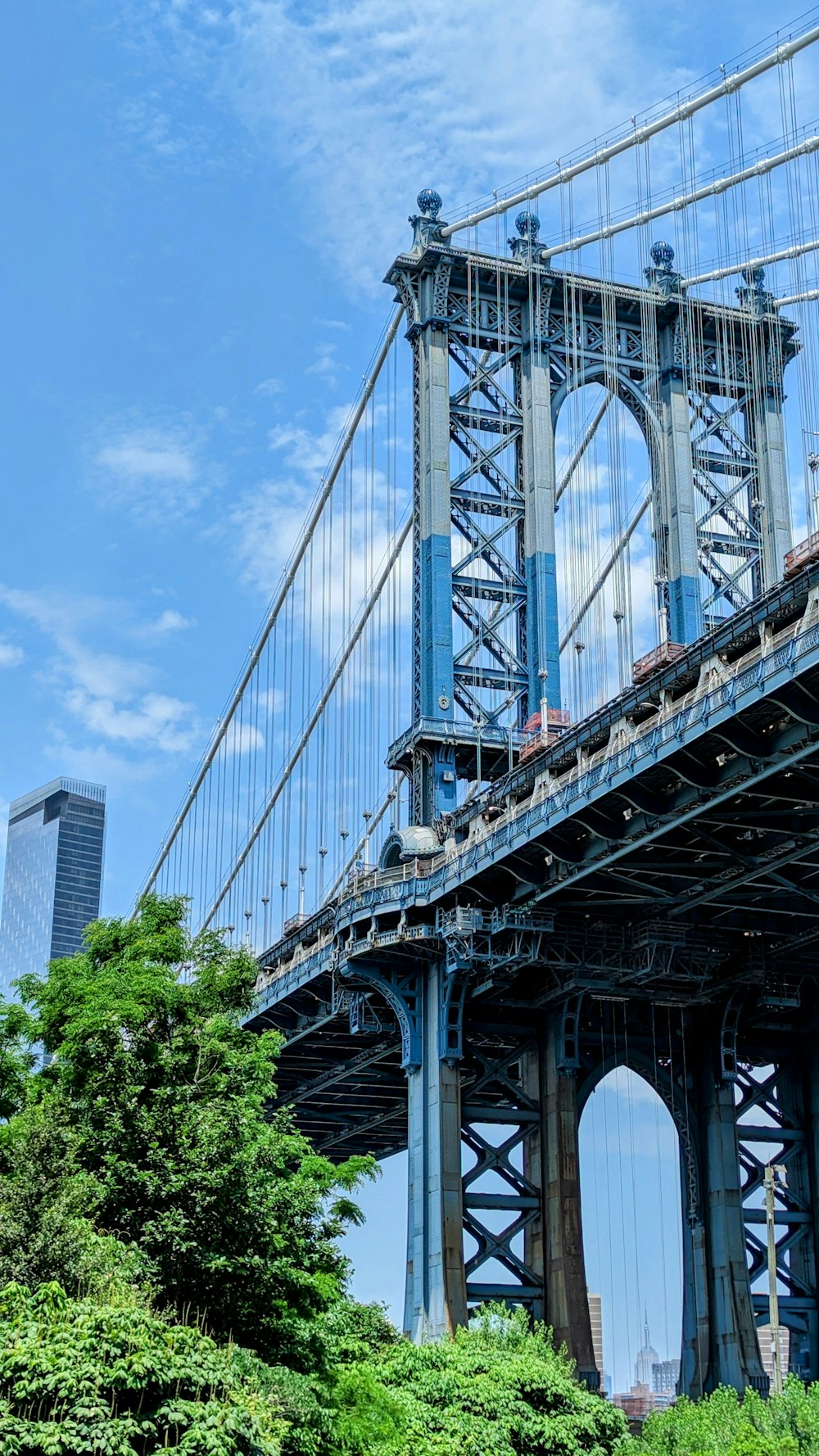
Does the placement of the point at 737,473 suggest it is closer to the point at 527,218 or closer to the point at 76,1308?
the point at 527,218

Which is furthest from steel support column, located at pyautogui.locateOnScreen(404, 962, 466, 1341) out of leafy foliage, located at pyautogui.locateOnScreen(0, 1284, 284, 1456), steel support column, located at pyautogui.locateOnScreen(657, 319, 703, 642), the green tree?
leafy foliage, located at pyautogui.locateOnScreen(0, 1284, 284, 1456)

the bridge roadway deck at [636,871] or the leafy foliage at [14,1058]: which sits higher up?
the bridge roadway deck at [636,871]

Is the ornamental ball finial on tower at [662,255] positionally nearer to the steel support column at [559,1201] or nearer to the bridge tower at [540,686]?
the bridge tower at [540,686]

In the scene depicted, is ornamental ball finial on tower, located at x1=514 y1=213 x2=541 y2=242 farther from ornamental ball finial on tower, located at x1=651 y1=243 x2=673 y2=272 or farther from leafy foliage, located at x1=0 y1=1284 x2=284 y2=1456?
leafy foliage, located at x1=0 y1=1284 x2=284 y2=1456

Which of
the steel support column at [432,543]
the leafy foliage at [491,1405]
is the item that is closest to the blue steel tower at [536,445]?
the steel support column at [432,543]

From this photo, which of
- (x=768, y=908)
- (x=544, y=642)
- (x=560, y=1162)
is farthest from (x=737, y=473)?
(x=560, y=1162)

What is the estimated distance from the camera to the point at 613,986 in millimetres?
64125

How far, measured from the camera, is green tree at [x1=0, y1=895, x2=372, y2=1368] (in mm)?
34938

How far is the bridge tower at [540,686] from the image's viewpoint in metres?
63.0

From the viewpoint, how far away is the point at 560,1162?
6519cm

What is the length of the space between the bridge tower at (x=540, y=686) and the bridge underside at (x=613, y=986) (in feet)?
0.45

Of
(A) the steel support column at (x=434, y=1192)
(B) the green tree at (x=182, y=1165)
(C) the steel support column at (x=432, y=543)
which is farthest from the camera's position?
(C) the steel support column at (x=432, y=543)

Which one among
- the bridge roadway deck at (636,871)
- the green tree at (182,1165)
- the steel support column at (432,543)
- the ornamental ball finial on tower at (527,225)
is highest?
the ornamental ball finial on tower at (527,225)

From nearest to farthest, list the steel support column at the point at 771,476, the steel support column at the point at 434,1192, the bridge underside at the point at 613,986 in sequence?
the bridge underside at the point at 613,986
the steel support column at the point at 434,1192
the steel support column at the point at 771,476
